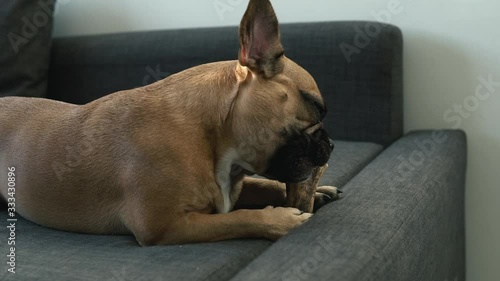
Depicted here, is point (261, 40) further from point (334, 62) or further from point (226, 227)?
point (334, 62)

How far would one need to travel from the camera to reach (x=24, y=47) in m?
2.13

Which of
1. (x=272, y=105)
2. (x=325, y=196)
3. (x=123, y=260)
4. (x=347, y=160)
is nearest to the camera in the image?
(x=123, y=260)

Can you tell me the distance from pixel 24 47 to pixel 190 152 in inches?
45.3

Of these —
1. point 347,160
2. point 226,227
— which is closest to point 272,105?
point 226,227

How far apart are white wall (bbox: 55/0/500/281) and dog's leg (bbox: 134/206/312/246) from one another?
3.07ft

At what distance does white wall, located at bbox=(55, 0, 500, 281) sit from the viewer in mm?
1887

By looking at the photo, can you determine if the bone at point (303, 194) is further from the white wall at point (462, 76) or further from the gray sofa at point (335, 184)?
the white wall at point (462, 76)

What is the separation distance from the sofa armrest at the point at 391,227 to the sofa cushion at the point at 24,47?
119cm

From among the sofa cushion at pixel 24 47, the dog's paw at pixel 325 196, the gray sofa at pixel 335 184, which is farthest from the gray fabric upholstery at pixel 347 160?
the sofa cushion at pixel 24 47

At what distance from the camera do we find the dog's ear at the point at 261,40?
3.95 ft

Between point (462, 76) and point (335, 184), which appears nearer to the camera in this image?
point (335, 184)

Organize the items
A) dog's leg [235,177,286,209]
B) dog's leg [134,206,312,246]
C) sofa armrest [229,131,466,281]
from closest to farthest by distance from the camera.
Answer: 1. sofa armrest [229,131,466,281]
2. dog's leg [134,206,312,246]
3. dog's leg [235,177,286,209]

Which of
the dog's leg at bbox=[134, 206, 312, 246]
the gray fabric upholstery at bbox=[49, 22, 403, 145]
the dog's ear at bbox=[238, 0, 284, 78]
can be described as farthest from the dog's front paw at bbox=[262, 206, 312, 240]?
the gray fabric upholstery at bbox=[49, 22, 403, 145]

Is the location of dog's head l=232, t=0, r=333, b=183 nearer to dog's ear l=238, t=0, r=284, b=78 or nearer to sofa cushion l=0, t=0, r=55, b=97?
dog's ear l=238, t=0, r=284, b=78
